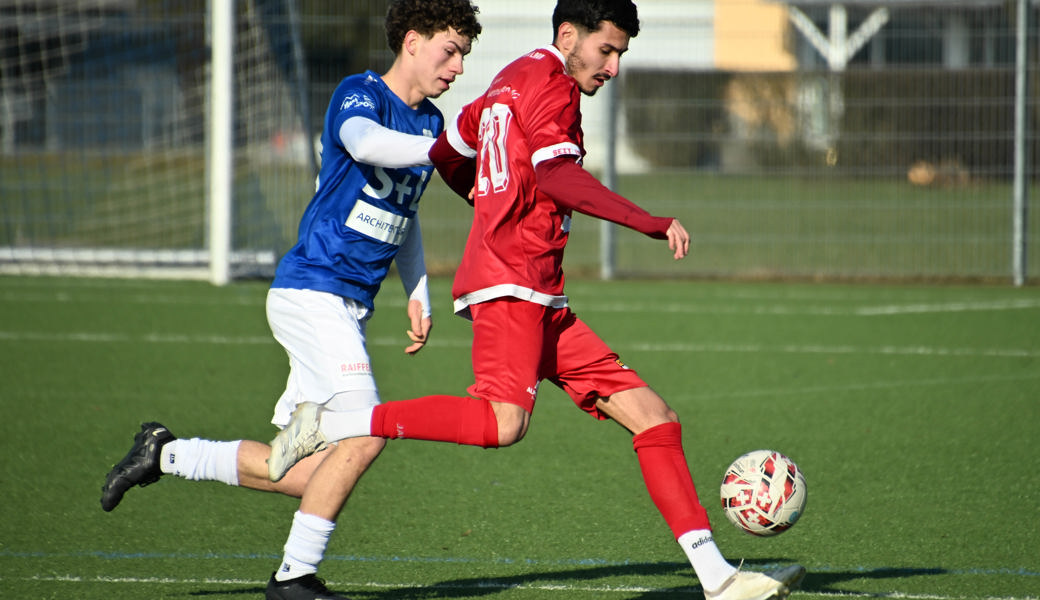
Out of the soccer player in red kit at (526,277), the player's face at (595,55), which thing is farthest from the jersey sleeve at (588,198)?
the player's face at (595,55)

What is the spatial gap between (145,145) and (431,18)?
13.7 meters

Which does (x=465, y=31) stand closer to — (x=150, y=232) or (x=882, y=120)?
(x=882, y=120)

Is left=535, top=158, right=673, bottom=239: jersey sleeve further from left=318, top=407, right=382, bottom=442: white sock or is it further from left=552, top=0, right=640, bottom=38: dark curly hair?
left=318, top=407, right=382, bottom=442: white sock

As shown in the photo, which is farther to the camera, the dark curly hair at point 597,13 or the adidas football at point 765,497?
the adidas football at point 765,497

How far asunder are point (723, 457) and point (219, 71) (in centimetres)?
803

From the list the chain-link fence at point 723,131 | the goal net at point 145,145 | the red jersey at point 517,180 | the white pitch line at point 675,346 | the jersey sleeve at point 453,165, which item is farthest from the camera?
the chain-link fence at point 723,131

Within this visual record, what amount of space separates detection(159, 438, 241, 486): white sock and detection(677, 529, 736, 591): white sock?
160 centimetres

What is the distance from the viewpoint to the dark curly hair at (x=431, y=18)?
172 inches

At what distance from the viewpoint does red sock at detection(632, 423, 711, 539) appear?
388cm

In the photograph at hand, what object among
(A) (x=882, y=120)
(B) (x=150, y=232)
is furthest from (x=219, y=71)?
(A) (x=882, y=120)

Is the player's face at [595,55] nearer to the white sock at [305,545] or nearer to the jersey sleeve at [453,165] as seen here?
the jersey sleeve at [453,165]

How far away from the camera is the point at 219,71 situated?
12602mm

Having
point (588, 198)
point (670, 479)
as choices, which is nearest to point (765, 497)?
point (670, 479)

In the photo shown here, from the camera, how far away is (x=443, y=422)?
3.89 meters
